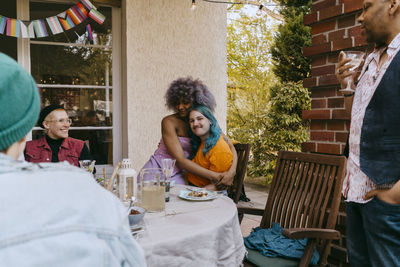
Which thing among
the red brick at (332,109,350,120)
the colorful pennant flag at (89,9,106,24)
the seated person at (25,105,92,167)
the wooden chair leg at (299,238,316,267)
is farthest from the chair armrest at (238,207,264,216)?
the colorful pennant flag at (89,9,106,24)

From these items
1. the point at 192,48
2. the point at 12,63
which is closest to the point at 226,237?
the point at 12,63

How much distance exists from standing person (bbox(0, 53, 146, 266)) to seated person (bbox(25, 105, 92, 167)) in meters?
2.10

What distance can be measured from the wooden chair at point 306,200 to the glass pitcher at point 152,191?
61 cm

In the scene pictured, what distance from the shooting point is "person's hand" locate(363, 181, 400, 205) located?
1243mm

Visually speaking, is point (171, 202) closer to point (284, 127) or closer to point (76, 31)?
point (76, 31)

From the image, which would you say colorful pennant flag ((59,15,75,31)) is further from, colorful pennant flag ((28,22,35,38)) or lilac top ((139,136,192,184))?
lilac top ((139,136,192,184))

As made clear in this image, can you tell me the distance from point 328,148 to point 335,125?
16cm

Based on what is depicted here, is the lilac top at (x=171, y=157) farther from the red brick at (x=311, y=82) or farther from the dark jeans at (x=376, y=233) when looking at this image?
the dark jeans at (x=376, y=233)

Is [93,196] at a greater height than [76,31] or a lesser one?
lesser

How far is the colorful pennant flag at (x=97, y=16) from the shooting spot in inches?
131

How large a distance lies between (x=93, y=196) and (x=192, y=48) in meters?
3.65

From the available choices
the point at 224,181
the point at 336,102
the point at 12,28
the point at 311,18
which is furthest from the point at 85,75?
the point at 336,102

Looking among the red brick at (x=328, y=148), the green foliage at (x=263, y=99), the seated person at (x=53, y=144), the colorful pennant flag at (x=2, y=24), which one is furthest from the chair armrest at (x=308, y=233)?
the green foliage at (x=263, y=99)

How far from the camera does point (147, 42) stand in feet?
12.3
